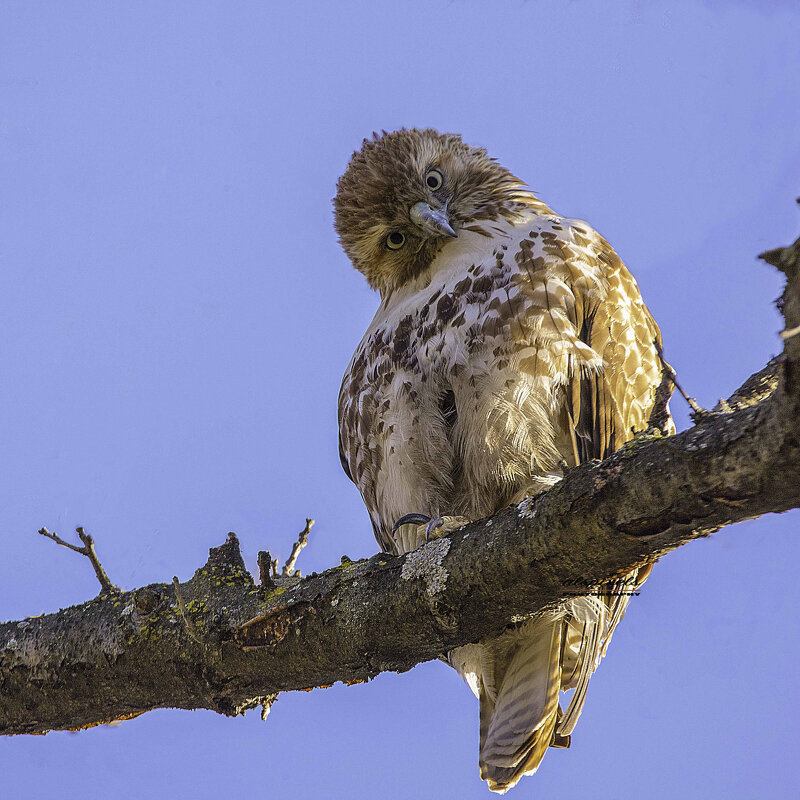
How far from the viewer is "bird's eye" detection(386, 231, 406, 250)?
430 centimetres

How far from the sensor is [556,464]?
142 inches

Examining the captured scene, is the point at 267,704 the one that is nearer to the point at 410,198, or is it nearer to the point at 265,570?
the point at 265,570

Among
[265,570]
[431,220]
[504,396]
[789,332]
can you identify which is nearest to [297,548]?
[265,570]

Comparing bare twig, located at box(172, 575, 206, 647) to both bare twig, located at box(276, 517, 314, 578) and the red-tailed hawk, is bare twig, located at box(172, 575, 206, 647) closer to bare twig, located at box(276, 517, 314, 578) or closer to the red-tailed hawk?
bare twig, located at box(276, 517, 314, 578)

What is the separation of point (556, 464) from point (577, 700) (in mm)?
951

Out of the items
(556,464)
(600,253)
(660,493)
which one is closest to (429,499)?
(556,464)

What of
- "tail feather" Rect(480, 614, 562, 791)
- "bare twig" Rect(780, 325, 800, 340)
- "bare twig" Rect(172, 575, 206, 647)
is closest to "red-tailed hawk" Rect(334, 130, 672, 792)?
"tail feather" Rect(480, 614, 562, 791)

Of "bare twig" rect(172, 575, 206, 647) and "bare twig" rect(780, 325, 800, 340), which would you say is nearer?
"bare twig" rect(780, 325, 800, 340)

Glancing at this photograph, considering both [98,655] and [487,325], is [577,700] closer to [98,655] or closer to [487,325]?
[487,325]

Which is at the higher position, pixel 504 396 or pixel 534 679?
pixel 504 396

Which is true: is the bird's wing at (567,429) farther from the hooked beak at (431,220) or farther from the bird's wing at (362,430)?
the bird's wing at (362,430)

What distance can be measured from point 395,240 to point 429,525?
1.56 metres

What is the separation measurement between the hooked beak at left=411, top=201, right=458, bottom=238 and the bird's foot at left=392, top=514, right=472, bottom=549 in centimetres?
123

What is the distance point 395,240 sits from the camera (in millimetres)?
4332
